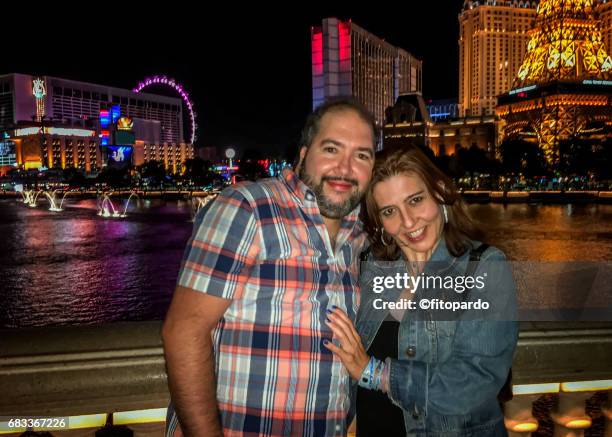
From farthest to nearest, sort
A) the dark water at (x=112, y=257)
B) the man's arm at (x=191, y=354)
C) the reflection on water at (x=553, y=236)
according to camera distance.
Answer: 1. the reflection on water at (x=553, y=236)
2. the dark water at (x=112, y=257)
3. the man's arm at (x=191, y=354)

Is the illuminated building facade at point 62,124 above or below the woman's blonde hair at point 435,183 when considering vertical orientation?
above

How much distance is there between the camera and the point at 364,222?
2748 mm

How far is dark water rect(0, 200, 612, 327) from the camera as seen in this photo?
11.0 meters

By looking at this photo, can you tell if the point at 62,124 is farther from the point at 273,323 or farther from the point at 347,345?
the point at 347,345

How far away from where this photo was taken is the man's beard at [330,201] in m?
2.39

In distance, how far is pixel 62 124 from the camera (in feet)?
481

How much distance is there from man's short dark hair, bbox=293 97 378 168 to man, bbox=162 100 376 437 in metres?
0.29

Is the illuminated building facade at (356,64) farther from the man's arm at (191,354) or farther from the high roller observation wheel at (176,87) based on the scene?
the man's arm at (191,354)

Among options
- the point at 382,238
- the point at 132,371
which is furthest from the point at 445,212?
the point at 132,371

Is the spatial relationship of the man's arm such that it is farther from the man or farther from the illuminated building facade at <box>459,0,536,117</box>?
the illuminated building facade at <box>459,0,536,117</box>

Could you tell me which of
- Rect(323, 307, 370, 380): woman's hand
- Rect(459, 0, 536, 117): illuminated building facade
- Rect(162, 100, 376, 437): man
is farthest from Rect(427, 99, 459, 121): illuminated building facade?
Rect(323, 307, 370, 380): woman's hand

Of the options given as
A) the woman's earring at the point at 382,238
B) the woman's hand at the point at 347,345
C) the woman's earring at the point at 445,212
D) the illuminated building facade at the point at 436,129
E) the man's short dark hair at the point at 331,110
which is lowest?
the woman's hand at the point at 347,345

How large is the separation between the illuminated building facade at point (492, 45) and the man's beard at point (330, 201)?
153 metres

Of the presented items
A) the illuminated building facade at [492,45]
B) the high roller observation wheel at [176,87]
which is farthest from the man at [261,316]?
the illuminated building facade at [492,45]
